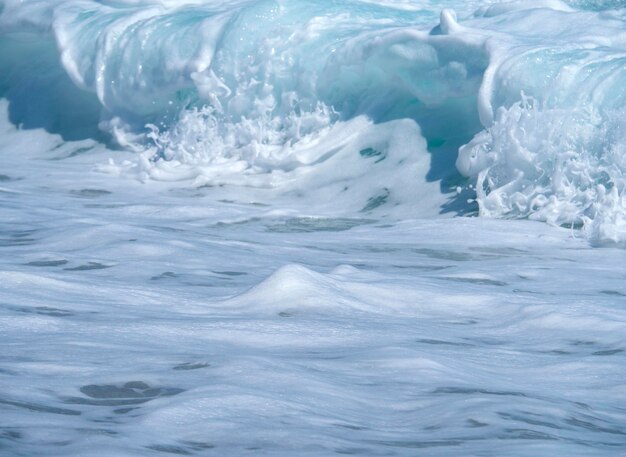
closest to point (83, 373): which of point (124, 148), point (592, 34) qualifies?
point (592, 34)

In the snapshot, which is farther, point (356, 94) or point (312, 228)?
point (356, 94)

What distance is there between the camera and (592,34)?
6.88 m

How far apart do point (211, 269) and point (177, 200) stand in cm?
235

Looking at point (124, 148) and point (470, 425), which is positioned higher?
point (470, 425)

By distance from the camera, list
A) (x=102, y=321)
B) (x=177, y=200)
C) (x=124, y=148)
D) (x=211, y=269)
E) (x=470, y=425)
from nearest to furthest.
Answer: (x=470, y=425) → (x=102, y=321) → (x=211, y=269) → (x=177, y=200) → (x=124, y=148)

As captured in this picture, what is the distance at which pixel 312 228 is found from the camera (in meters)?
5.74

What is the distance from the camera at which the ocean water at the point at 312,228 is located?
2.28m

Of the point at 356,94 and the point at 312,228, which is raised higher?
the point at 356,94

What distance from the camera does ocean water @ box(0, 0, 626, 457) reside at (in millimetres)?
2283

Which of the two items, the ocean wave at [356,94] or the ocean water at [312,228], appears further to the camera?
the ocean wave at [356,94]

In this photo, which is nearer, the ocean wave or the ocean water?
the ocean water

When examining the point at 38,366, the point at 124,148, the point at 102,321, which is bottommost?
the point at 124,148

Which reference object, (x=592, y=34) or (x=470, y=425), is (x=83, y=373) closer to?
(x=470, y=425)

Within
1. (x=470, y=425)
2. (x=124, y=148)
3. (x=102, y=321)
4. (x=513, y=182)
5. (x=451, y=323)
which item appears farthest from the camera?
(x=124, y=148)
